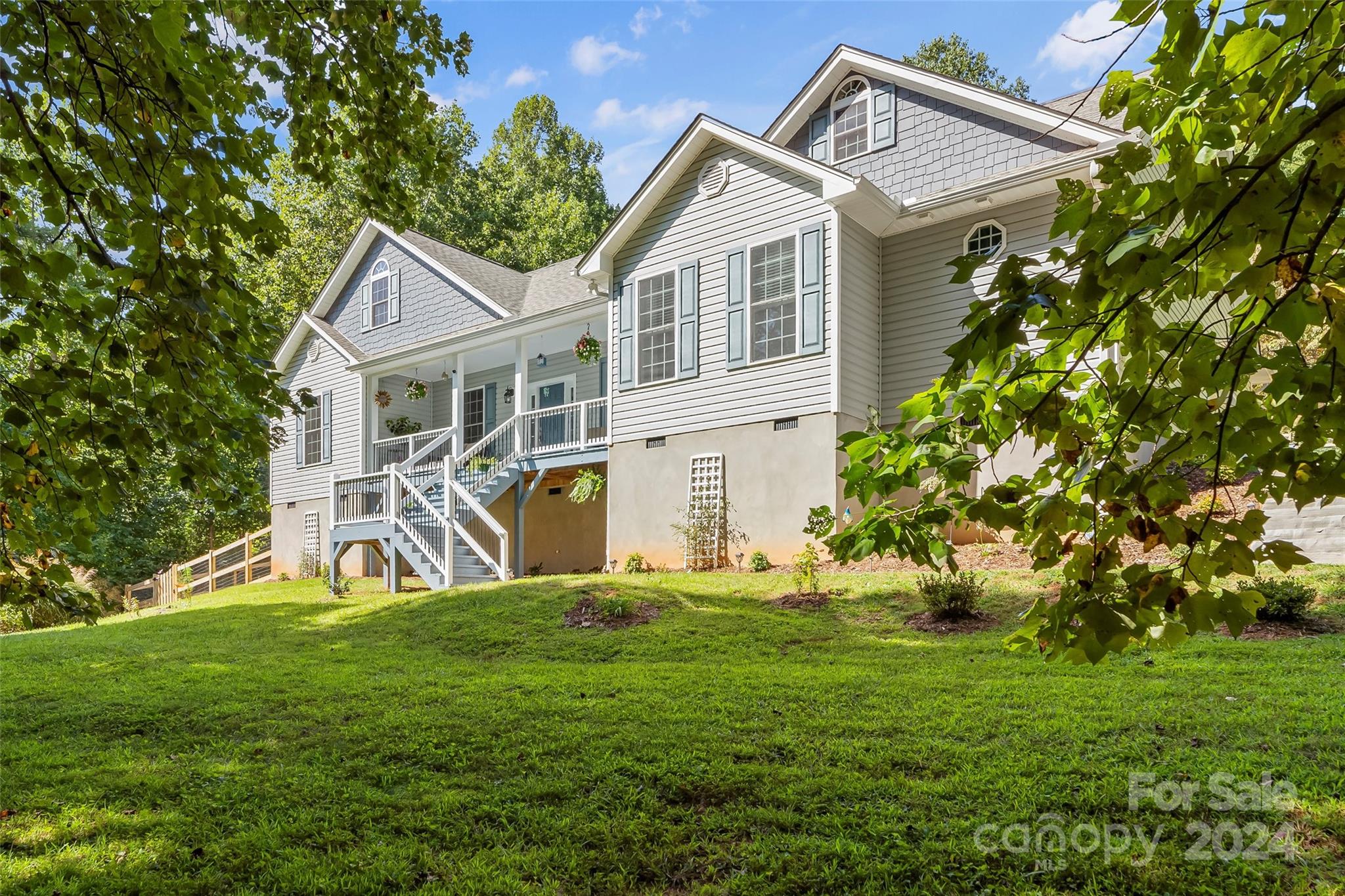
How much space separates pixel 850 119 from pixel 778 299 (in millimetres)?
4304

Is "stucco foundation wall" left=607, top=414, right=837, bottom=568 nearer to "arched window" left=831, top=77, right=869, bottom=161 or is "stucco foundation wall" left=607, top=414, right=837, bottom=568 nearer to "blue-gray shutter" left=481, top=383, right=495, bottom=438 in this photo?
"arched window" left=831, top=77, right=869, bottom=161

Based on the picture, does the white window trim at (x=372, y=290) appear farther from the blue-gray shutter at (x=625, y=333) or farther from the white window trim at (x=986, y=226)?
the white window trim at (x=986, y=226)

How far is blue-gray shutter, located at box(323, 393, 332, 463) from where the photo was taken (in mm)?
20766

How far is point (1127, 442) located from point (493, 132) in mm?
40302

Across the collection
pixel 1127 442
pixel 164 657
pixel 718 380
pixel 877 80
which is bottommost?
pixel 164 657

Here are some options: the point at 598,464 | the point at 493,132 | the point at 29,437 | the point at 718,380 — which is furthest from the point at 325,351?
the point at 493,132

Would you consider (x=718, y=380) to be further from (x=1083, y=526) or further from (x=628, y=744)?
(x=1083, y=526)

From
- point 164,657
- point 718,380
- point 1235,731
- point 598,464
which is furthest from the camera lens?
point 598,464

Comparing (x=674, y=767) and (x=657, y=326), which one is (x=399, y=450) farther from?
(x=674, y=767)

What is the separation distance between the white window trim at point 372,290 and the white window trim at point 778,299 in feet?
35.8

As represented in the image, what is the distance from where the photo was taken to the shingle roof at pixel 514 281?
17.7 m

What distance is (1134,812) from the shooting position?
11.5 ft

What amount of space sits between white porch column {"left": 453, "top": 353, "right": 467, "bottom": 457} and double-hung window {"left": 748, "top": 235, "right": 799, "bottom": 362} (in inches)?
263

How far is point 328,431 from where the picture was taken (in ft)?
68.3
